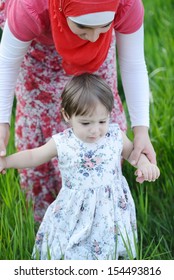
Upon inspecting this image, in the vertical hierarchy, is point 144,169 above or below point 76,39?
below

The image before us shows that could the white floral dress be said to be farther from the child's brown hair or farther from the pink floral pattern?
the pink floral pattern

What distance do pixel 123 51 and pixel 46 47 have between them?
272 mm

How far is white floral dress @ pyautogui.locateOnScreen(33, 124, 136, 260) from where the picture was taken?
1.78m

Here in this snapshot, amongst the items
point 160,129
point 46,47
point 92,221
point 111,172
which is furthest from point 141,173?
point 160,129

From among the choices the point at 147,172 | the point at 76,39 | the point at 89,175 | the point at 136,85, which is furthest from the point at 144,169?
the point at 76,39

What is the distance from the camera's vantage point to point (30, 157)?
71.3 inches

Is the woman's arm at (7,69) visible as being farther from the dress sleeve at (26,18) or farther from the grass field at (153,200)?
the grass field at (153,200)

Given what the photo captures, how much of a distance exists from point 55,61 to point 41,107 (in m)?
0.21

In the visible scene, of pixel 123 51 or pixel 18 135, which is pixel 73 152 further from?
pixel 18 135

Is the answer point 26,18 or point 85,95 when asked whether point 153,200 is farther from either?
point 26,18

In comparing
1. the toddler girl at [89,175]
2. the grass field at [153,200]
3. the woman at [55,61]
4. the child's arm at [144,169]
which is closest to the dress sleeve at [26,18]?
the woman at [55,61]

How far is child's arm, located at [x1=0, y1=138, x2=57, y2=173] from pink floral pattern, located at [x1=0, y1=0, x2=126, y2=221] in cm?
32

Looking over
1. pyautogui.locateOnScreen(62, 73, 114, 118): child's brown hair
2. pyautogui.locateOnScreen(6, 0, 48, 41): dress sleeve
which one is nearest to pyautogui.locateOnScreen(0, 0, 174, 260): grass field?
pyautogui.locateOnScreen(62, 73, 114, 118): child's brown hair
